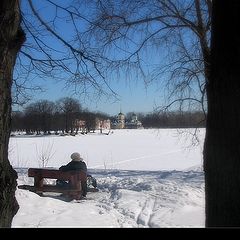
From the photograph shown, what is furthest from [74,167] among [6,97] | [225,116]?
[225,116]

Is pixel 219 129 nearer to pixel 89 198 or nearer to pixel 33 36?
pixel 33 36

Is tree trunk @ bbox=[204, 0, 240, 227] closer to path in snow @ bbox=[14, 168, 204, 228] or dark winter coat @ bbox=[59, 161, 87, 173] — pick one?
path in snow @ bbox=[14, 168, 204, 228]

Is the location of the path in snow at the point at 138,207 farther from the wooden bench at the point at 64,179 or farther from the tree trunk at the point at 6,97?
the tree trunk at the point at 6,97

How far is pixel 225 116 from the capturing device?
3242 millimetres

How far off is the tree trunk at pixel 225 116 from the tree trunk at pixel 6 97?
4.94ft

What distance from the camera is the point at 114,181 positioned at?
14.3 meters

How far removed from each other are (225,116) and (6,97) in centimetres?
165

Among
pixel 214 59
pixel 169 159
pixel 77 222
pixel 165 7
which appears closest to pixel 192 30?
pixel 165 7

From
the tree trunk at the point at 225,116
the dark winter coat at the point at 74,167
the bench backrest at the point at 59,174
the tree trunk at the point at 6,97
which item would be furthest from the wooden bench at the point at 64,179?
the tree trunk at the point at 225,116

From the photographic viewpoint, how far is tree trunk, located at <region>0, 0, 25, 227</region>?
12.0ft

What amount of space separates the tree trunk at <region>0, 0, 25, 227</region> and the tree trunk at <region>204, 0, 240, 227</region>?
1.50 metres

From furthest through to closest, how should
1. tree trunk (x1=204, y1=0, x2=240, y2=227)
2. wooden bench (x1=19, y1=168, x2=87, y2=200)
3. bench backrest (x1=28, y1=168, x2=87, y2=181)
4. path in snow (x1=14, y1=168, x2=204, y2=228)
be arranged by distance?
bench backrest (x1=28, y1=168, x2=87, y2=181) < wooden bench (x1=19, y1=168, x2=87, y2=200) < path in snow (x1=14, y1=168, x2=204, y2=228) < tree trunk (x1=204, y1=0, x2=240, y2=227)

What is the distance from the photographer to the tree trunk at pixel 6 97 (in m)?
3.65

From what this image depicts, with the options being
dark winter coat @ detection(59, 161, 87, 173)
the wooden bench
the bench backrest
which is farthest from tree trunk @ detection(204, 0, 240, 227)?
dark winter coat @ detection(59, 161, 87, 173)
